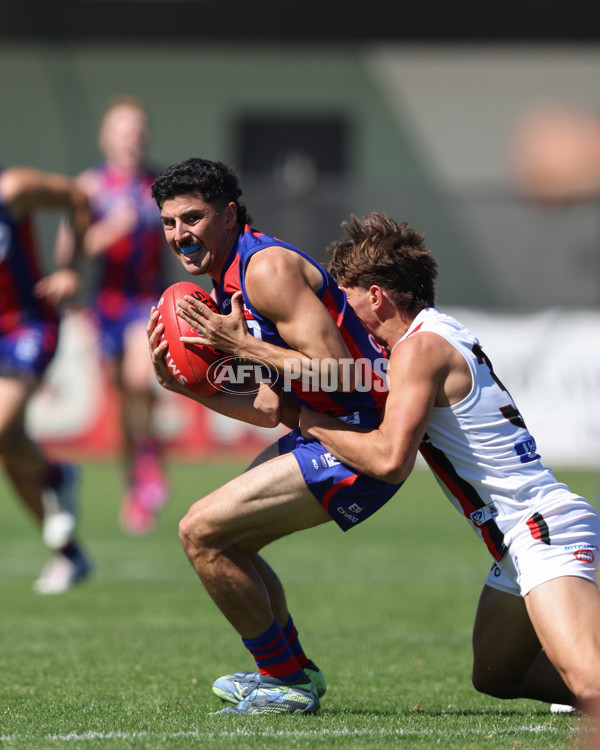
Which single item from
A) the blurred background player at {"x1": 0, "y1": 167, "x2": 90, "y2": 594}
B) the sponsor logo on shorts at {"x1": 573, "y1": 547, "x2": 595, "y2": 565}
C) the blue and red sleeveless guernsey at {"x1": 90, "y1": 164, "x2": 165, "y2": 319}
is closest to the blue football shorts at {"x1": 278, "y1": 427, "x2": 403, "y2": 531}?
the sponsor logo on shorts at {"x1": 573, "y1": 547, "x2": 595, "y2": 565}

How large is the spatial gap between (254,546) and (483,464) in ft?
3.00

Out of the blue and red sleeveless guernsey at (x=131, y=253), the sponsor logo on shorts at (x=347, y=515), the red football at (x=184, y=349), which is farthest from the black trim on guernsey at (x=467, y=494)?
the blue and red sleeveless guernsey at (x=131, y=253)

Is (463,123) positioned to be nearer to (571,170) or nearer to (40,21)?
(571,170)

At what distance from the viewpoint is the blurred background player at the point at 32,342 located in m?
7.42

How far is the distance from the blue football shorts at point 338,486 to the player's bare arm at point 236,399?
0.20 metres

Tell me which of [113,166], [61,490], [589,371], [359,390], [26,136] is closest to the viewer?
[359,390]

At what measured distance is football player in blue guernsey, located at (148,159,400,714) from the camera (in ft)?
14.2

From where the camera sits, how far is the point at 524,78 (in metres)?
21.2

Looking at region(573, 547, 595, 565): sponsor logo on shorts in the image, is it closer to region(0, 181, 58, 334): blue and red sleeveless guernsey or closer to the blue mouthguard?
the blue mouthguard

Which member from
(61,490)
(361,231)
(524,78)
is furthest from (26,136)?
(361,231)

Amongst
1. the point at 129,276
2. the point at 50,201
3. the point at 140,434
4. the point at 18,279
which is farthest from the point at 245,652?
the point at 129,276

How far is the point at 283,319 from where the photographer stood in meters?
4.32

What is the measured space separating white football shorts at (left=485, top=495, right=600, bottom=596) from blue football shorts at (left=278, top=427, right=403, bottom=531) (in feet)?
1.57

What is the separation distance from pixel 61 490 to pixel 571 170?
10984 mm
